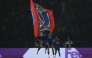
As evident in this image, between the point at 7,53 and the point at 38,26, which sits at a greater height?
the point at 38,26

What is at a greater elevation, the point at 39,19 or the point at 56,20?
the point at 39,19

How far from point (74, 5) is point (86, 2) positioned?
967 millimetres

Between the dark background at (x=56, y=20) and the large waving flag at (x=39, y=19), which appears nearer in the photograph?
the large waving flag at (x=39, y=19)

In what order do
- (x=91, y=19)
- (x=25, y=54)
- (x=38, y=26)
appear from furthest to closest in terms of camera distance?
(x=91, y=19) → (x=38, y=26) → (x=25, y=54)

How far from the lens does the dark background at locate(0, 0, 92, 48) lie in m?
17.7

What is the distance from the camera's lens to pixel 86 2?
19.6 meters

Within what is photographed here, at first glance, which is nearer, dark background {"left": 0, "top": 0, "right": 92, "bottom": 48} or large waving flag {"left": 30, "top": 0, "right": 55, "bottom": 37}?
large waving flag {"left": 30, "top": 0, "right": 55, "bottom": 37}

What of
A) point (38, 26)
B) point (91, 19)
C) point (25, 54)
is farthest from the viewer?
point (91, 19)

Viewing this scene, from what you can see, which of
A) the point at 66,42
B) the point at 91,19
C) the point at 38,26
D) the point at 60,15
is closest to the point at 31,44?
the point at 38,26

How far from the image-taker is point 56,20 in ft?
62.0

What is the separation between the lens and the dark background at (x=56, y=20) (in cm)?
1772

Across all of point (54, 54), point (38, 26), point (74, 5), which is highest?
point (74, 5)

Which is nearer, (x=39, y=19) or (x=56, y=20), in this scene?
(x=39, y=19)

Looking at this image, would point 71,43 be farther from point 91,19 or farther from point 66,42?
point 91,19
